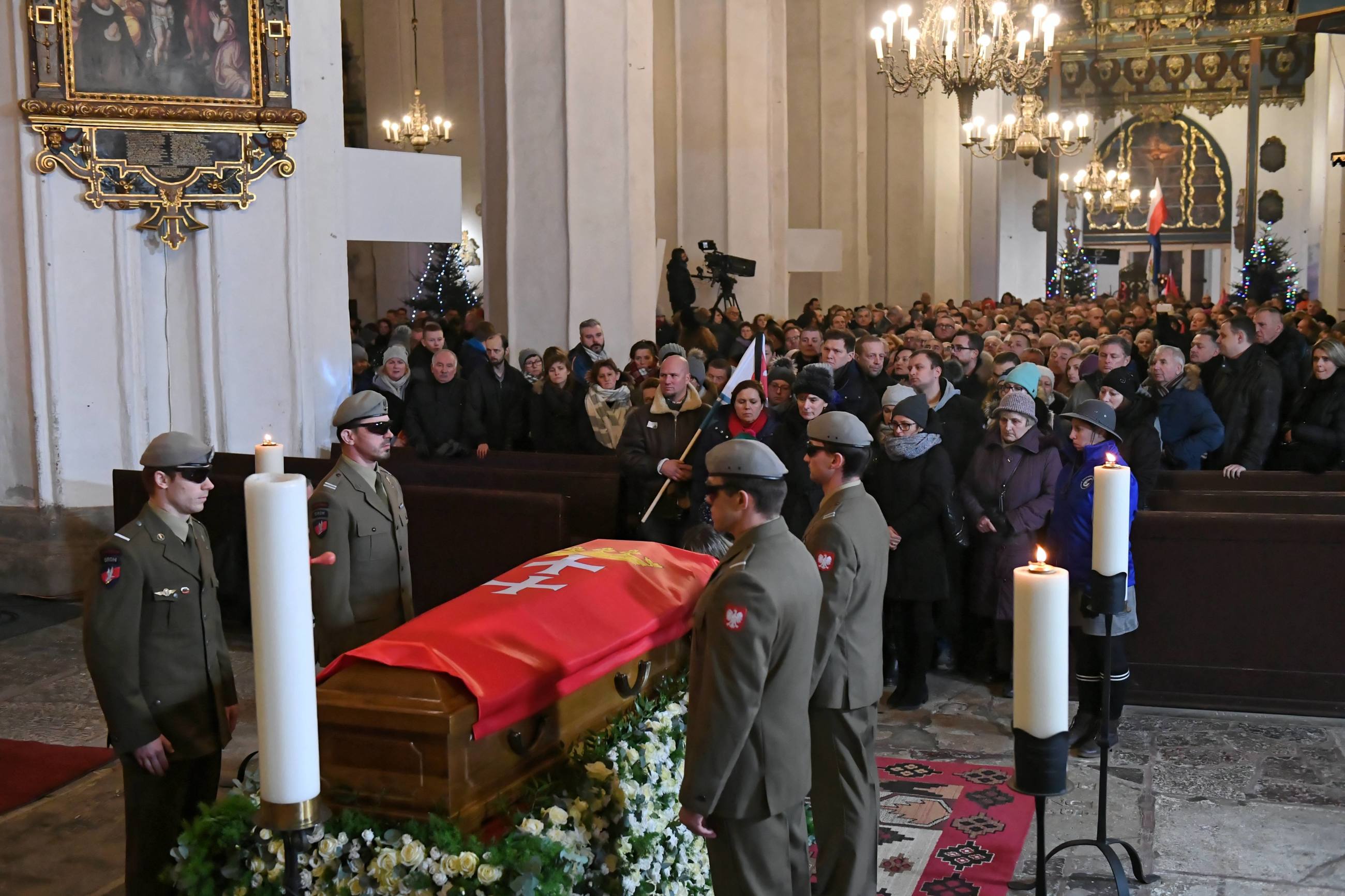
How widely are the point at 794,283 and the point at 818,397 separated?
52.9 ft

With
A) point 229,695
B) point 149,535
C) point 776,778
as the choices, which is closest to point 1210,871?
point 776,778

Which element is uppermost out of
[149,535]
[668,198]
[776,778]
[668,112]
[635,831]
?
[668,112]

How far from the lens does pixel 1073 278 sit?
32094 millimetres

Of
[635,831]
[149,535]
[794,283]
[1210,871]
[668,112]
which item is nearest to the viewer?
[635,831]

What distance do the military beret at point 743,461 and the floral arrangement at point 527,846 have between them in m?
0.95

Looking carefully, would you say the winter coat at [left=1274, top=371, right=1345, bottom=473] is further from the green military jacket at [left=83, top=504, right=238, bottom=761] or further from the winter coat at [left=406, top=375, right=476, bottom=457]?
the green military jacket at [left=83, top=504, right=238, bottom=761]

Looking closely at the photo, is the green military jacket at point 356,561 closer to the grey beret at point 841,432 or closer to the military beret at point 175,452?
the military beret at point 175,452

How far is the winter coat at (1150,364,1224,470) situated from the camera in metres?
8.16

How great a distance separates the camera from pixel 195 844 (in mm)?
A: 3605

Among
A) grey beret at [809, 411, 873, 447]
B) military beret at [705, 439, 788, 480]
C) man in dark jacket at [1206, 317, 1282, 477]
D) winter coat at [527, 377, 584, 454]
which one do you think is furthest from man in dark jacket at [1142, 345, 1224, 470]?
military beret at [705, 439, 788, 480]

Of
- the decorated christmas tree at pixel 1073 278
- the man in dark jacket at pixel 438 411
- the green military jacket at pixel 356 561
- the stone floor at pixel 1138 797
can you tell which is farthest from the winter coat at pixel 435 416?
the decorated christmas tree at pixel 1073 278

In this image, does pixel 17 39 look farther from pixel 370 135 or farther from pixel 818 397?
pixel 370 135

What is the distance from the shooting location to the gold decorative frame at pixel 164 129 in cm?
888

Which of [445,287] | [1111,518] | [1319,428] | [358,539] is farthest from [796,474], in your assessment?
[445,287]
